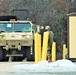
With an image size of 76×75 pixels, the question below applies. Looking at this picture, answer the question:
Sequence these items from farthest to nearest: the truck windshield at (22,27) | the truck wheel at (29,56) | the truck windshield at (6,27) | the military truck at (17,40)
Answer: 1. the truck windshield at (6,27)
2. the truck windshield at (22,27)
3. the truck wheel at (29,56)
4. the military truck at (17,40)

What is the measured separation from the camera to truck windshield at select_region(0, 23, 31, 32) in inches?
856

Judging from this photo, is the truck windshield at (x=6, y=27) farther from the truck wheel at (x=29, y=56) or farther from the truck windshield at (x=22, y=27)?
the truck wheel at (x=29, y=56)

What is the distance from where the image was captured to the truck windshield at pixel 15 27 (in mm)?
21750

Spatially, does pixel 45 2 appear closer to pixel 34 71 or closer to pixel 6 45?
pixel 6 45

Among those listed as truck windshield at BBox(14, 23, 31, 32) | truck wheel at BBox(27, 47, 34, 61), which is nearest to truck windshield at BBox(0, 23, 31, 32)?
truck windshield at BBox(14, 23, 31, 32)

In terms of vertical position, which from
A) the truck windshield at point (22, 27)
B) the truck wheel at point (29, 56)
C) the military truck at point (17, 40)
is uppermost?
the truck windshield at point (22, 27)

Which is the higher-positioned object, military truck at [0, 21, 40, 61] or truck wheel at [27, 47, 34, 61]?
military truck at [0, 21, 40, 61]

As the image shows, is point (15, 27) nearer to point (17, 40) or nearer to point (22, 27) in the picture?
point (22, 27)

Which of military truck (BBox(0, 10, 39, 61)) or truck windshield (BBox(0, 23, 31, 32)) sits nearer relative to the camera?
military truck (BBox(0, 10, 39, 61))

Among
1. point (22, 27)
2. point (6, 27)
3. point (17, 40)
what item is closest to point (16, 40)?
point (17, 40)

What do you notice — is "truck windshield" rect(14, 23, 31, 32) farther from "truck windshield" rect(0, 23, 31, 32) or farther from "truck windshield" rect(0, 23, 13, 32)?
"truck windshield" rect(0, 23, 13, 32)

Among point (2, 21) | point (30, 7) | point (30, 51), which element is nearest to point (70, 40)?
point (30, 51)

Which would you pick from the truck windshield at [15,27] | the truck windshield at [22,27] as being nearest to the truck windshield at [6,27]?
A: the truck windshield at [15,27]

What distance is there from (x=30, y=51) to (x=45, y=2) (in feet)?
59.2
